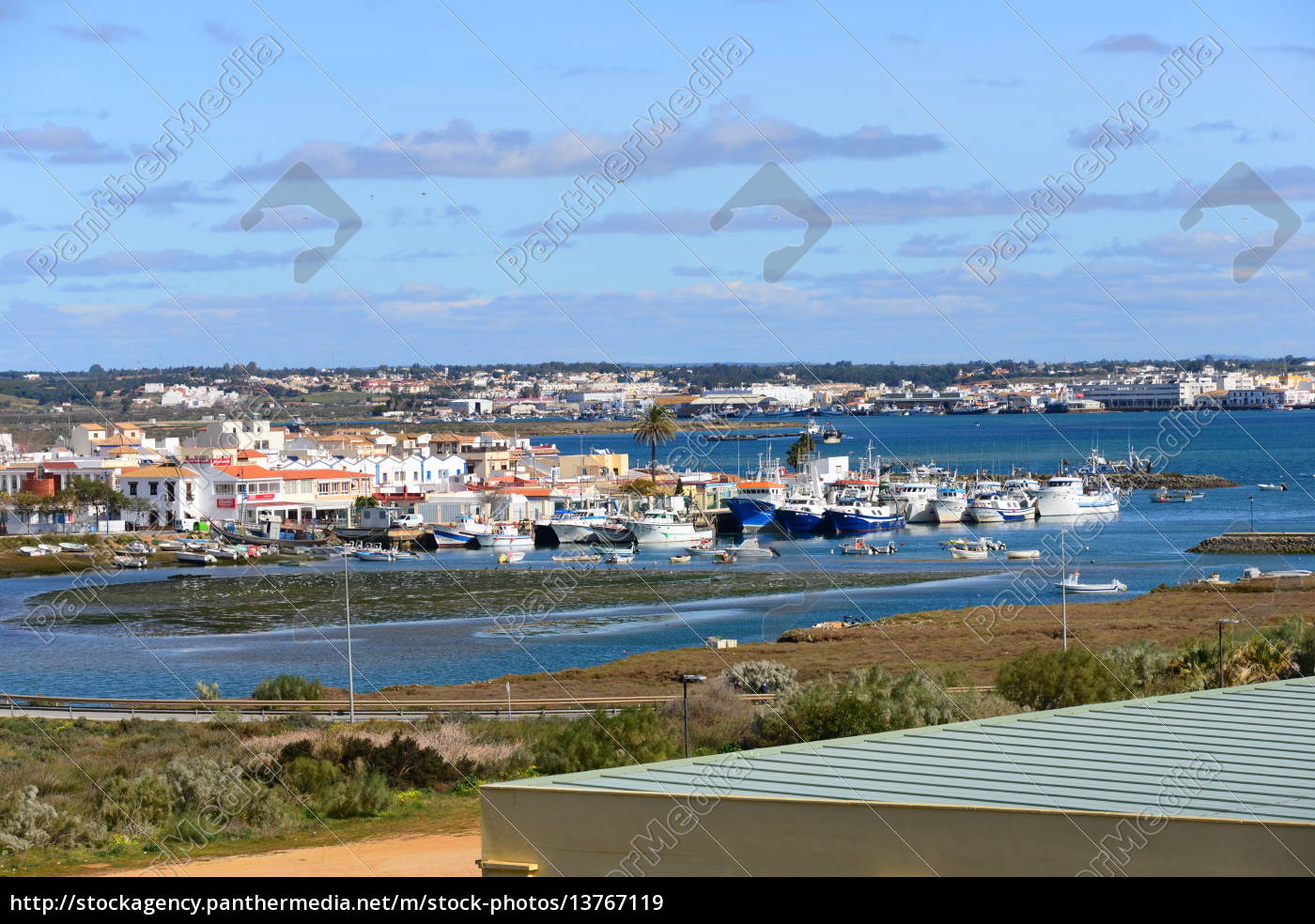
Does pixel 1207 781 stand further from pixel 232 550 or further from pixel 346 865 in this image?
pixel 232 550

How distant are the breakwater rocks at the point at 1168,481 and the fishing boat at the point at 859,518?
734 inches

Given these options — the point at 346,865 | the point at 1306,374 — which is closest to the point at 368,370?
the point at 1306,374

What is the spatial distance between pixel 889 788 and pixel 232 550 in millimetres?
56159

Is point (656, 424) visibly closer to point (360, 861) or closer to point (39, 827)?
point (39, 827)

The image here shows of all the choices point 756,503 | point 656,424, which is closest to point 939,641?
point 756,503

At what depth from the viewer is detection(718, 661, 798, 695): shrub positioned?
22.1 meters

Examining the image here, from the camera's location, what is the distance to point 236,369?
13388 cm

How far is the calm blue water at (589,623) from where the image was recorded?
110 feet

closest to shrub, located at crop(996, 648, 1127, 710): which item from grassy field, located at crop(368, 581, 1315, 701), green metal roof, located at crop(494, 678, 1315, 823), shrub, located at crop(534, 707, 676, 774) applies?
shrub, located at crop(534, 707, 676, 774)

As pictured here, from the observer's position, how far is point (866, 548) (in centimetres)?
5978

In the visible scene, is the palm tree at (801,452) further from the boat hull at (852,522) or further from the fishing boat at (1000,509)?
the boat hull at (852,522)

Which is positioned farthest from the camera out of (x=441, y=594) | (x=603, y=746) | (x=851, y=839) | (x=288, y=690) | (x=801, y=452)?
(x=801, y=452)

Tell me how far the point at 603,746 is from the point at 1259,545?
45.2m

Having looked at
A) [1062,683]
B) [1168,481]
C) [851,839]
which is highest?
[1168,481]
